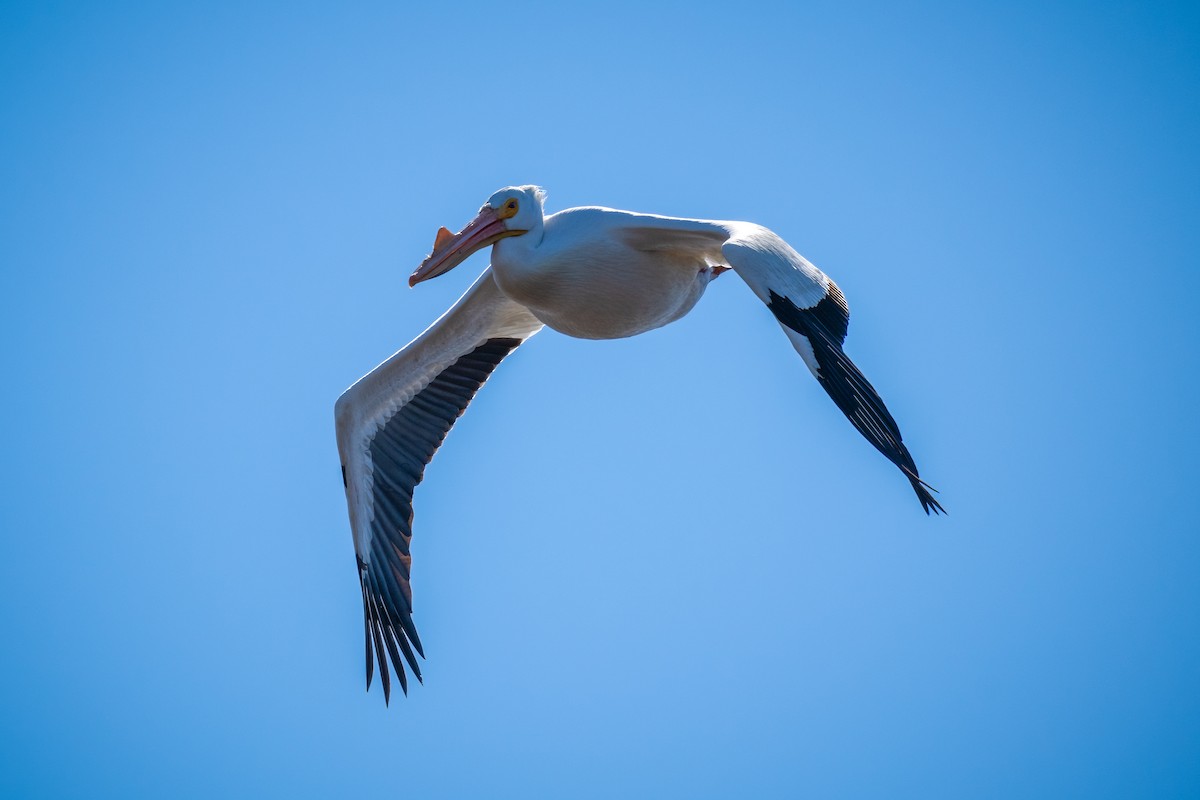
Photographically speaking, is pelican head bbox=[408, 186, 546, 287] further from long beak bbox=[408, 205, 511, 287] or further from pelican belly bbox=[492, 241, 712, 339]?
pelican belly bbox=[492, 241, 712, 339]

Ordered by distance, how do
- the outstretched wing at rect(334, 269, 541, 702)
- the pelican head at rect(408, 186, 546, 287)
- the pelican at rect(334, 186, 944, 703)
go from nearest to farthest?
the pelican at rect(334, 186, 944, 703) < the pelican head at rect(408, 186, 546, 287) < the outstretched wing at rect(334, 269, 541, 702)

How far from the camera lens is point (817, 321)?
297 inches

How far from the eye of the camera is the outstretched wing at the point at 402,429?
31.0 ft

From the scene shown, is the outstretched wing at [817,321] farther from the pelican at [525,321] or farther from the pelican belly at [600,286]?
the pelican belly at [600,286]

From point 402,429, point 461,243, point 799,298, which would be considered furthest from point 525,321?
point 799,298

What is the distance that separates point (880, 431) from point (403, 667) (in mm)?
3799

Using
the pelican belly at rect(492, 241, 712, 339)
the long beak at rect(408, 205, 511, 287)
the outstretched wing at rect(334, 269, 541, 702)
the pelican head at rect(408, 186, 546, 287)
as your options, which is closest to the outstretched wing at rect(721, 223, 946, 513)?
the pelican belly at rect(492, 241, 712, 339)

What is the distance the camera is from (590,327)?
28.6 ft

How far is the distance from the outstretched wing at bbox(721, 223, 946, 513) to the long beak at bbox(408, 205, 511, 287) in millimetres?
1426

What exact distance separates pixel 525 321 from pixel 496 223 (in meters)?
1.55

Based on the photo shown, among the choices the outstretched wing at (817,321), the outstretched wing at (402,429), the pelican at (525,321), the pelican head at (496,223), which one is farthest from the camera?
the outstretched wing at (402,429)

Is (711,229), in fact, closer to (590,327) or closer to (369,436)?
(590,327)

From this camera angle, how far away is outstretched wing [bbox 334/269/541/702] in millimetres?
9438

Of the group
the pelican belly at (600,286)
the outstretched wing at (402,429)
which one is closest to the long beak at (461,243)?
the pelican belly at (600,286)
